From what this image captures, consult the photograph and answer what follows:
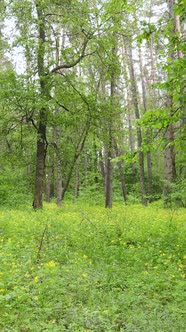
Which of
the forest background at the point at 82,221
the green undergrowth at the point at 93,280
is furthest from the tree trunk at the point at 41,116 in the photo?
the green undergrowth at the point at 93,280

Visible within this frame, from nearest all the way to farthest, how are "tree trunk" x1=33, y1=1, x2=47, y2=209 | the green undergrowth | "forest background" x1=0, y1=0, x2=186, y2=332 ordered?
the green undergrowth → "forest background" x1=0, y1=0, x2=186, y2=332 → "tree trunk" x1=33, y1=1, x2=47, y2=209

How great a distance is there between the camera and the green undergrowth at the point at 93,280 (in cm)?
412

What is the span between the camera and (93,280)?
545cm

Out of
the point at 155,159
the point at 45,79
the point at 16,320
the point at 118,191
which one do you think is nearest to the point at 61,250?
the point at 16,320

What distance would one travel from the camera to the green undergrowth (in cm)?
412

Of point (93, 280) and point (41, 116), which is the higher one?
point (41, 116)

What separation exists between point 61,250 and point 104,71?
9559 millimetres

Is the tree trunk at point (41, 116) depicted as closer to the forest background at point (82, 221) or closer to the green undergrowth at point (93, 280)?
the forest background at point (82, 221)

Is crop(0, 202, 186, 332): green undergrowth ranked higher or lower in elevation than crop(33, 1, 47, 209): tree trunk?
lower

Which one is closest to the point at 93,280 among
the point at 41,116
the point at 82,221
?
the point at 82,221

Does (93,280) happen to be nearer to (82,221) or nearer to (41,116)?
(82,221)

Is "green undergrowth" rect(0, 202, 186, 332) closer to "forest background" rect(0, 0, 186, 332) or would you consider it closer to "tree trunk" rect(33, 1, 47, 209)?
Result: "forest background" rect(0, 0, 186, 332)

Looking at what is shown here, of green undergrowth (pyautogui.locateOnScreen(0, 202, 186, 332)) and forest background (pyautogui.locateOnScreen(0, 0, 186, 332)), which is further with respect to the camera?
forest background (pyautogui.locateOnScreen(0, 0, 186, 332))

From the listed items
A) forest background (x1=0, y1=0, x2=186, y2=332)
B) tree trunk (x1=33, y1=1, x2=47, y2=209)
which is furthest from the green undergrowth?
tree trunk (x1=33, y1=1, x2=47, y2=209)
